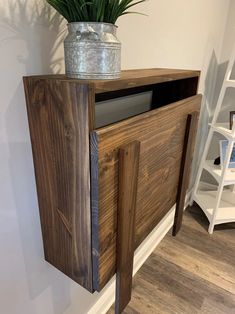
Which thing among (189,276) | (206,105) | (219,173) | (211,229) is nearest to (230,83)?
(206,105)

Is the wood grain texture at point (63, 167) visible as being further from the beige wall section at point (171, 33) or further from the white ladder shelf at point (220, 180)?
the white ladder shelf at point (220, 180)

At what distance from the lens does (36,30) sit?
0.55m

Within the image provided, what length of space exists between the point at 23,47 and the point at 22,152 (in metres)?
0.25

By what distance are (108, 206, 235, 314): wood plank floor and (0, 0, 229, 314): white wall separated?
1.37 feet

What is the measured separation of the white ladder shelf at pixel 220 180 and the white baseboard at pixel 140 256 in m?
0.34

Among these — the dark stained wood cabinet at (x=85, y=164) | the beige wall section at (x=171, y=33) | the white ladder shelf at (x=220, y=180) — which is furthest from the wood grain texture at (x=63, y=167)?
the white ladder shelf at (x=220, y=180)

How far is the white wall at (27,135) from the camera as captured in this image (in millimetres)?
531

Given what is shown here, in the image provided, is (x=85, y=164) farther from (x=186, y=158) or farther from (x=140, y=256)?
(x=140, y=256)

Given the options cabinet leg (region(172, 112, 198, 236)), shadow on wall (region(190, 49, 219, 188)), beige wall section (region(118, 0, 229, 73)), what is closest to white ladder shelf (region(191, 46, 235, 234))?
shadow on wall (region(190, 49, 219, 188))

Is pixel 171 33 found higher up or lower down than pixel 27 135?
higher up

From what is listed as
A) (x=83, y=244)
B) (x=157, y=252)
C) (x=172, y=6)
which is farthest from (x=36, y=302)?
(x=172, y=6)

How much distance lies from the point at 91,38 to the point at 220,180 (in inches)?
60.3

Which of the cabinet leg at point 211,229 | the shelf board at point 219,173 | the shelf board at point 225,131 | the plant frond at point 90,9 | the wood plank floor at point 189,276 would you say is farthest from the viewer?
the cabinet leg at point 211,229

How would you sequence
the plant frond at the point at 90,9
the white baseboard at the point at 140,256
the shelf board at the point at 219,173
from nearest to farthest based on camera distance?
the plant frond at the point at 90,9, the white baseboard at the point at 140,256, the shelf board at the point at 219,173
